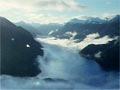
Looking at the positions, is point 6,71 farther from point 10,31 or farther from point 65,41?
point 65,41

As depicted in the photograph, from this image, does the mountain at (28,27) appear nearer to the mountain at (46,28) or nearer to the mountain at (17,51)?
the mountain at (17,51)

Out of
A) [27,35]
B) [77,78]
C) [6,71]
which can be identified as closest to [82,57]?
[77,78]

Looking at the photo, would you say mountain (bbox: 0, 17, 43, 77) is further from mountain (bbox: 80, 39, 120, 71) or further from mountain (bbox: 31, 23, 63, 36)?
mountain (bbox: 31, 23, 63, 36)

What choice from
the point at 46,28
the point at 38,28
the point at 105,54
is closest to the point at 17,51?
the point at 105,54

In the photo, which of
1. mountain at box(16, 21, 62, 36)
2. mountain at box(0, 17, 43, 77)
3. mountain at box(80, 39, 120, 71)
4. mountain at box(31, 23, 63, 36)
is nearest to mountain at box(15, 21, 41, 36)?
mountain at box(16, 21, 62, 36)

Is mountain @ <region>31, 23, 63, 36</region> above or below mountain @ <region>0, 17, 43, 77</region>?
above

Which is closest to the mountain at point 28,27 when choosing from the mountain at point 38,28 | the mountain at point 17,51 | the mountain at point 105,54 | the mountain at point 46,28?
the mountain at point 38,28
